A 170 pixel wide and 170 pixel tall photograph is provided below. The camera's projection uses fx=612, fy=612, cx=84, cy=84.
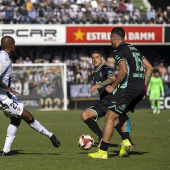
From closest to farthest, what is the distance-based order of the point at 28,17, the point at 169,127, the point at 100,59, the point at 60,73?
the point at 100,59 < the point at 169,127 < the point at 60,73 < the point at 28,17

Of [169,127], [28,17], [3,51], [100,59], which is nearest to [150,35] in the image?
[28,17]

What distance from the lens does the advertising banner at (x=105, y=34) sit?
3512 cm

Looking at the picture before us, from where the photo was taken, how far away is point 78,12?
3491cm

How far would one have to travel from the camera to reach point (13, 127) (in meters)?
11.0

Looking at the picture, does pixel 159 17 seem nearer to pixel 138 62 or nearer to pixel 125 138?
pixel 125 138

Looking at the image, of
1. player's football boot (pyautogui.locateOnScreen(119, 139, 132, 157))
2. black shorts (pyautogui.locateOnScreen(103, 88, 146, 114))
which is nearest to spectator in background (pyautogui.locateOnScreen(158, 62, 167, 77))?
player's football boot (pyautogui.locateOnScreen(119, 139, 132, 157))

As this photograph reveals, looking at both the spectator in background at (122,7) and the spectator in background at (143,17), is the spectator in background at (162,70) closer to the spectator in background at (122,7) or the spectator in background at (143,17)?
the spectator in background at (143,17)

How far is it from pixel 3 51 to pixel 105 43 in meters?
25.6

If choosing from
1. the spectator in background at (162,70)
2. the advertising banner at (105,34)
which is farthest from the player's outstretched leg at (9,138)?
the spectator in background at (162,70)

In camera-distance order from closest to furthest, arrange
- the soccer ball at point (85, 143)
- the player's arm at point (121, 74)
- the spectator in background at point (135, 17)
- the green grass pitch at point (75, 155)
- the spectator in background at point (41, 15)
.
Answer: the green grass pitch at point (75, 155), the player's arm at point (121, 74), the soccer ball at point (85, 143), the spectator in background at point (41, 15), the spectator in background at point (135, 17)

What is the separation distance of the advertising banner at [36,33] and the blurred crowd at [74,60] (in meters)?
1.03

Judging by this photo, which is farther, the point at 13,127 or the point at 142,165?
the point at 13,127

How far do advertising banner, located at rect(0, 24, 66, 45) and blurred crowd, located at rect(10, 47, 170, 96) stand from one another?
103cm

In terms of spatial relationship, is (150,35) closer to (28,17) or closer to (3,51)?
(28,17)
